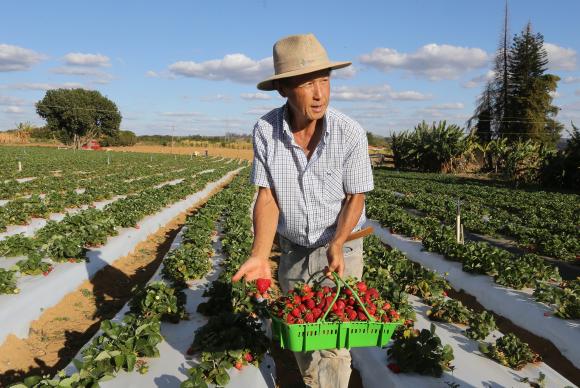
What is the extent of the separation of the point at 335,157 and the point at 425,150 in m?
41.0

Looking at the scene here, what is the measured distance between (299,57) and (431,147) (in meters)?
40.2

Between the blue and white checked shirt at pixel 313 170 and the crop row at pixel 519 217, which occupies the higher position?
the blue and white checked shirt at pixel 313 170

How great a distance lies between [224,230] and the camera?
11188 millimetres

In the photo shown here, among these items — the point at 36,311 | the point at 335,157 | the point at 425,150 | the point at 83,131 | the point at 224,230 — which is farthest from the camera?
the point at 83,131

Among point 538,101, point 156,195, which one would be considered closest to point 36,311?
point 156,195

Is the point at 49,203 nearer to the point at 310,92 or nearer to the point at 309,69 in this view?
the point at 310,92

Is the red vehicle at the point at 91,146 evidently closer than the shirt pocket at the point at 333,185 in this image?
No

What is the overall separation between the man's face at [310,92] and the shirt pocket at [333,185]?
0.40 metres

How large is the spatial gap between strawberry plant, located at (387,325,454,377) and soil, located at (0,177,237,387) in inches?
135

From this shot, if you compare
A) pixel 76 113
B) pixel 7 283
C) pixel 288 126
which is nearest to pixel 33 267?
pixel 7 283

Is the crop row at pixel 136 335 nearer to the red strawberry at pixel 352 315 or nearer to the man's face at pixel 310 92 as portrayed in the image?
the red strawberry at pixel 352 315

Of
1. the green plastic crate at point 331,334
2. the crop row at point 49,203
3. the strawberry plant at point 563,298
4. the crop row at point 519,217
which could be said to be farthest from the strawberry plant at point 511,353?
the crop row at point 49,203

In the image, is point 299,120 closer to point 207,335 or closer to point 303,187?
point 303,187

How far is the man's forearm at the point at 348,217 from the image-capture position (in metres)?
3.14
